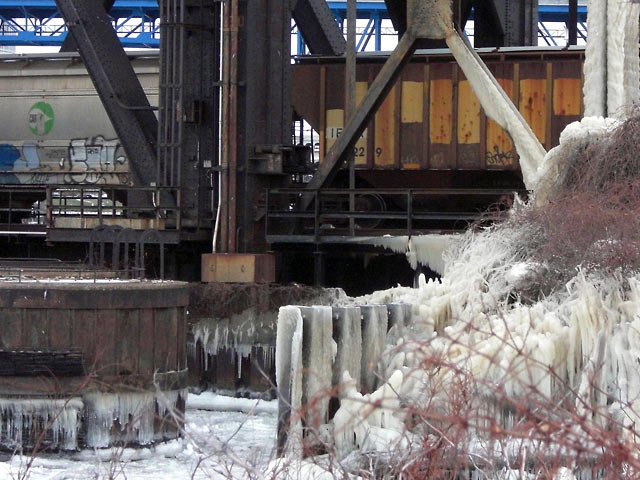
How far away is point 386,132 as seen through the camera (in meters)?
23.6

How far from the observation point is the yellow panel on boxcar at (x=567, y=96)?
22.7 meters

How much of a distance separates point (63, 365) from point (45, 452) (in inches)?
38.8

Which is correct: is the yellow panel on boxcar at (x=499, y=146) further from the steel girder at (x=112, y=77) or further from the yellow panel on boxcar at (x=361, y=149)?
the steel girder at (x=112, y=77)

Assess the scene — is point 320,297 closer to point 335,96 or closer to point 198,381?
point 198,381

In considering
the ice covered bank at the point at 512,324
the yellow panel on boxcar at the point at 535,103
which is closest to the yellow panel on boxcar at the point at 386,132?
the yellow panel on boxcar at the point at 535,103

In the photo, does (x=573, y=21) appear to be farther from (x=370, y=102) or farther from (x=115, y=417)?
(x=115, y=417)

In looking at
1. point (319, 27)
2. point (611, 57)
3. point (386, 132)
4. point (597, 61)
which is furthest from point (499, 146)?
point (611, 57)

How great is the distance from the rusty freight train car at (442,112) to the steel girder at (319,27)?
0.85 m

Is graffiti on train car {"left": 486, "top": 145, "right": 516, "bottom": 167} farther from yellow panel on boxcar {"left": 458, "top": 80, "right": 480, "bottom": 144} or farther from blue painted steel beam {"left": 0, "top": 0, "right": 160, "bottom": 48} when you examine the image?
blue painted steel beam {"left": 0, "top": 0, "right": 160, "bottom": 48}

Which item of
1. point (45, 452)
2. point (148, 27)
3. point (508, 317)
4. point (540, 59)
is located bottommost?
point (45, 452)

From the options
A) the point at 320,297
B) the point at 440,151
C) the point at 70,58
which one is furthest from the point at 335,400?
the point at 70,58

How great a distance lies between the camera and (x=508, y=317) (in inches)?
446

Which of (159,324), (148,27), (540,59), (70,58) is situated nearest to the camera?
(159,324)

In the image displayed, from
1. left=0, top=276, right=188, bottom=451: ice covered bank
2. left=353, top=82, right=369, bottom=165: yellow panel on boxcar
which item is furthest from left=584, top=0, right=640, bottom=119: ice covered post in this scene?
left=353, top=82, right=369, bottom=165: yellow panel on boxcar
